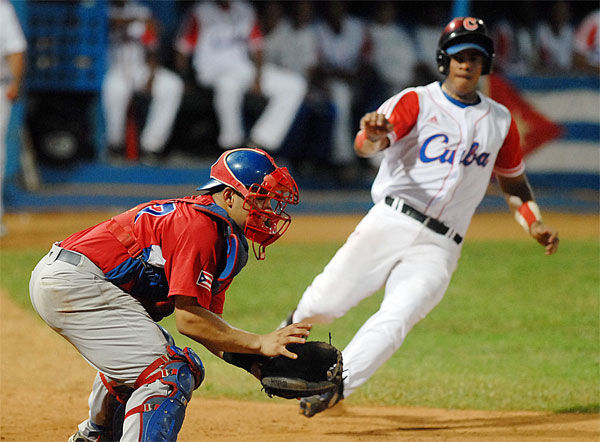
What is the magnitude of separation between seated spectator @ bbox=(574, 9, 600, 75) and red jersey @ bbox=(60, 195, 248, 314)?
10.8m

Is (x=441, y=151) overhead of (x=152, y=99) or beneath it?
overhead

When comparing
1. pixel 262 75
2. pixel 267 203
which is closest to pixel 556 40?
pixel 262 75

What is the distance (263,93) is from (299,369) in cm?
920

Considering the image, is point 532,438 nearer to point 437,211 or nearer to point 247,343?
point 437,211

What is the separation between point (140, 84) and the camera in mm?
12539

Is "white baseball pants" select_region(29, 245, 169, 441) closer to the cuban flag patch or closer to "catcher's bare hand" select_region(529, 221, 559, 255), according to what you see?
the cuban flag patch

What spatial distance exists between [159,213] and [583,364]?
3.77m

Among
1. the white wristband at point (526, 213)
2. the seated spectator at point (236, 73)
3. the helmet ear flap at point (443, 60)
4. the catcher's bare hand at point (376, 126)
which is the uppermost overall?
the helmet ear flap at point (443, 60)

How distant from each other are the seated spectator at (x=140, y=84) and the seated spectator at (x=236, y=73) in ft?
1.44

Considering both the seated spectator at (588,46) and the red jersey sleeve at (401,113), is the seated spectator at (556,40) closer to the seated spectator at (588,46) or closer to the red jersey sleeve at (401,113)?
the seated spectator at (588,46)

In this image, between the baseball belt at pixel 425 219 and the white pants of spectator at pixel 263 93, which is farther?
the white pants of spectator at pixel 263 93

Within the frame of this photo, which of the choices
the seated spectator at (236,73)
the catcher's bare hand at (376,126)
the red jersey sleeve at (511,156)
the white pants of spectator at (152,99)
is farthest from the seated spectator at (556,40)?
the catcher's bare hand at (376,126)

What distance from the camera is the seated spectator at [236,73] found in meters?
12.6

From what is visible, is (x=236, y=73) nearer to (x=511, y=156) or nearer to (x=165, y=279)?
(x=511, y=156)
